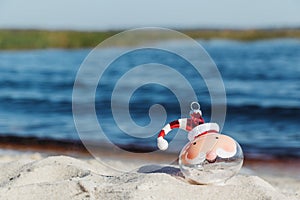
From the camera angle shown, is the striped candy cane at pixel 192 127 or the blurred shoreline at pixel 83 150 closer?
the striped candy cane at pixel 192 127

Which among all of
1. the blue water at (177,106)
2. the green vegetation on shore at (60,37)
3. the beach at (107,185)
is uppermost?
the beach at (107,185)

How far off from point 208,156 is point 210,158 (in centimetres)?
2

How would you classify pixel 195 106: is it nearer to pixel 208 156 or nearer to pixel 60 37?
pixel 208 156

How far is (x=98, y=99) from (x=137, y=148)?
5147 mm

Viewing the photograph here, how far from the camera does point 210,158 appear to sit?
142 inches

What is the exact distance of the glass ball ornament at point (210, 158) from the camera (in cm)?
362

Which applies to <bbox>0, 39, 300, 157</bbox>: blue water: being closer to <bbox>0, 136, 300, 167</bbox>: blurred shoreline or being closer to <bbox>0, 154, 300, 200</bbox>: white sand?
<bbox>0, 136, 300, 167</bbox>: blurred shoreline

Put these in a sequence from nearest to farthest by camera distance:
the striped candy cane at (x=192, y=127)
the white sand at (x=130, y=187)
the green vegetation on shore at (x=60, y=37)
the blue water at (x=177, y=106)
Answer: the white sand at (x=130, y=187) < the striped candy cane at (x=192, y=127) < the blue water at (x=177, y=106) < the green vegetation on shore at (x=60, y=37)

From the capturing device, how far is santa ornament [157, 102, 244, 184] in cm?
362

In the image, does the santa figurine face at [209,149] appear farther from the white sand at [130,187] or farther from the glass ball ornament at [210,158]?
the white sand at [130,187]

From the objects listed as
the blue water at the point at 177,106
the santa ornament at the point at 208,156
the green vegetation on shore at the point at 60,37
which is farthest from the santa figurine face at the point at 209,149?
the green vegetation on shore at the point at 60,37

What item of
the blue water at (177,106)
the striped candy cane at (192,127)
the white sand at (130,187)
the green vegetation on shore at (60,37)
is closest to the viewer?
the white sand at (130,187)

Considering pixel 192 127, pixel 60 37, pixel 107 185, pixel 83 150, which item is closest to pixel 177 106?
pixel 83 150

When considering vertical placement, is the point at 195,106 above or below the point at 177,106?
above
